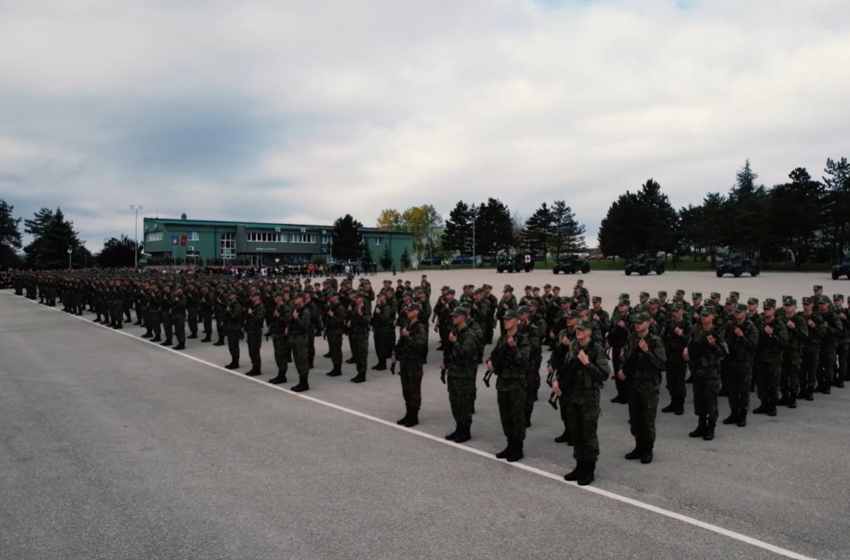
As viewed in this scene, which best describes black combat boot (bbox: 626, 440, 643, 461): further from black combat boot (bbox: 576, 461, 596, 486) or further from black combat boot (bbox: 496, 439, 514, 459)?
black combat boot (bbox: 496, 439, 514, 459)

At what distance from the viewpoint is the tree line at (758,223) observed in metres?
52.7

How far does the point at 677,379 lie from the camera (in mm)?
9602

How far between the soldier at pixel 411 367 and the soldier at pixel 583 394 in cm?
257

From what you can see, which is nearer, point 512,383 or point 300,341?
point 512,383

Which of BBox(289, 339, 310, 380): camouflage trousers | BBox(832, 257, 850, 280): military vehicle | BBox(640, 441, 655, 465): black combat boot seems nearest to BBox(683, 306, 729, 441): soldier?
BBox(640, 441, 655, 465): black combat boot

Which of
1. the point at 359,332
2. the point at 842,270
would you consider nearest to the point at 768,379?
the point at 359,332

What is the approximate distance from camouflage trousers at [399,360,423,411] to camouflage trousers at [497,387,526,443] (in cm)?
192

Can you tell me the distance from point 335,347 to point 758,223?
57.0 metres

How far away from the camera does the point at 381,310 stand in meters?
14.1

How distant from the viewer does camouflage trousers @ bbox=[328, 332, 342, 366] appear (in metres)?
13.2

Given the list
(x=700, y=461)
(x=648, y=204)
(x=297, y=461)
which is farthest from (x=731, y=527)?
(x=648, y=204)

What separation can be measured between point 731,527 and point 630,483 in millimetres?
1251

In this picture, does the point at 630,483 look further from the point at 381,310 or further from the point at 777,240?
the point at 777,240

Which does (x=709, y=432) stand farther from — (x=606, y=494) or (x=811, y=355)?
(x=811, y=355)
